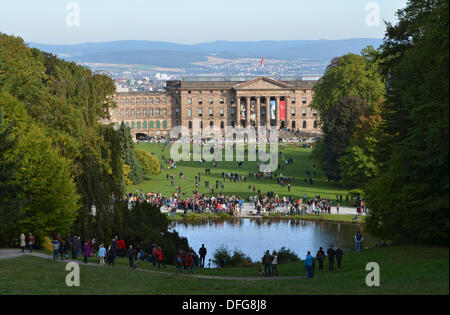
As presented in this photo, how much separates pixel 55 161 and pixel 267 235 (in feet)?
56.9

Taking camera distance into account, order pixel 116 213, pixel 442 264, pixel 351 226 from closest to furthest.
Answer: pixel 442 264
pixel 116 213
pixel 351 226

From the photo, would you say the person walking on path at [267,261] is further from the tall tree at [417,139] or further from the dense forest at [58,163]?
the dense forest at [58,163]

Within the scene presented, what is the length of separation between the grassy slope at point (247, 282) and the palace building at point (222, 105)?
418 feet

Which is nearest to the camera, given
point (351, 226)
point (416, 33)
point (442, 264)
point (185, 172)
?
point (442, 264)

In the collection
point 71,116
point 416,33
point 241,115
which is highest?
point 416,33

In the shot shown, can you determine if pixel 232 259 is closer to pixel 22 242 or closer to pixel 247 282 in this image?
pixel 22 242

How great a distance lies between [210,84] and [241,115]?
9.34m

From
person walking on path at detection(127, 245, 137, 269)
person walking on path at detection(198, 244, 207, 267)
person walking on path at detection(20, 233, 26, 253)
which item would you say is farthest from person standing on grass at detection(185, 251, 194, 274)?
person walking on path at detection(20, 233, 26, 253)

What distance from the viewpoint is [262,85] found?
157625 millimetres

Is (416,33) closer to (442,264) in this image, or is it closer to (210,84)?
(442,264)

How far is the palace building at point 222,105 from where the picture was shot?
156 metres

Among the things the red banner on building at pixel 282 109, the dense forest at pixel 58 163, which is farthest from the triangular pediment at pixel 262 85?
the dense forest at pixel 58 163
